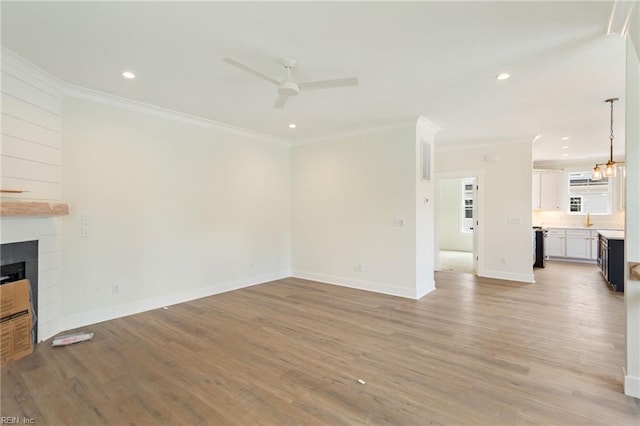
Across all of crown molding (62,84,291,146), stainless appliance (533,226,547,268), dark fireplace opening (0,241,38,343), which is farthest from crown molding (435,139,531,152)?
dark fireplace opening (0,241,38,343)

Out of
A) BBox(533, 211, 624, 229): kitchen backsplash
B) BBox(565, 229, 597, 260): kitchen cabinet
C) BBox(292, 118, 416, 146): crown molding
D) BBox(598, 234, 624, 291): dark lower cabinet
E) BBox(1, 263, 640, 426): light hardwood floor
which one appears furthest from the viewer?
BBox(533, 211, 624, 229): kitchen backsplash

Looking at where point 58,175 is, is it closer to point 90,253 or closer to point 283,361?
point 90,253

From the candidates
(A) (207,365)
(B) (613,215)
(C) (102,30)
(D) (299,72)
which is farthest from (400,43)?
(B) (613,215)

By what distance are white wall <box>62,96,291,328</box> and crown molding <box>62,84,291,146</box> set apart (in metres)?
0.06

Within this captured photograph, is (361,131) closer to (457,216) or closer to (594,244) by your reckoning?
(457,216)

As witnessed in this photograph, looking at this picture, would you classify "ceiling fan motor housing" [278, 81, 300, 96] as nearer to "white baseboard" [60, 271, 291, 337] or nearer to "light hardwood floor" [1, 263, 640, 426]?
"light hardwood floor" [1, 263, 640, 426]

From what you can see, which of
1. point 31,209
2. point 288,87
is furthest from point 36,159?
point 288,87

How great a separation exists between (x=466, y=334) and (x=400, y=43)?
3.07 m

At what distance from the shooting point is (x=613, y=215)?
812 cm

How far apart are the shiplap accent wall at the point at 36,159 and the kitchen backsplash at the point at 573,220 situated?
10.8 metres

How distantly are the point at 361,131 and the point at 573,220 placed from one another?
7.34 metres

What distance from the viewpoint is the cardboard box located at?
9.05ft

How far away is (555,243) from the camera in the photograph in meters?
8.30

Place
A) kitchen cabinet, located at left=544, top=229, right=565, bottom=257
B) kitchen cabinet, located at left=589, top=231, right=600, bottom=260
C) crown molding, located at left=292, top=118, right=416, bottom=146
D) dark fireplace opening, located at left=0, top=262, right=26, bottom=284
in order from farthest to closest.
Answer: kitchen cabinet, located at left=544, top=229, right=565, bottom=257 < kitchen cabinet, located at left=589, top=231, right=600, bottom=260 < crown molding, located at left=292, top=118, right=416, bottom=146 < dark fireplace opening, located at left=0, top=262, right=26, bottom=284
